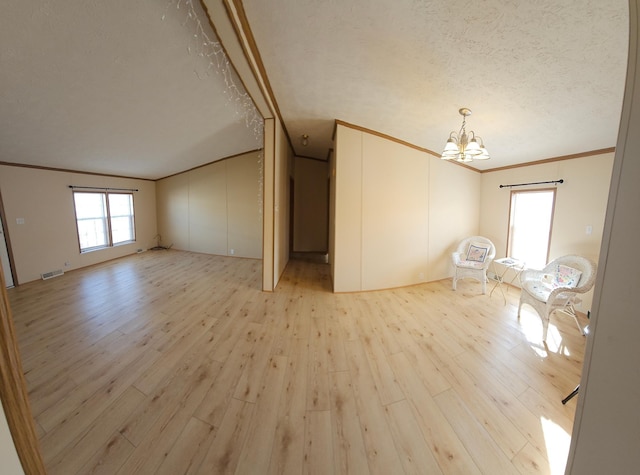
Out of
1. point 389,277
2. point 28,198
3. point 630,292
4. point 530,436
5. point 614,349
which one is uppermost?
point 28,198

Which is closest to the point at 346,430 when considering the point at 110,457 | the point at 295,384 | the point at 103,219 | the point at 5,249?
the point at 295,384

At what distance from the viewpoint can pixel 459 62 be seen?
1747 millimetres

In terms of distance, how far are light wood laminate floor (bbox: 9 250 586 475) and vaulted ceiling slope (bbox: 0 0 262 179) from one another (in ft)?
7.42

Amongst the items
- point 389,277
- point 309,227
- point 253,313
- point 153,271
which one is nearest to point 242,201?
point 309,227

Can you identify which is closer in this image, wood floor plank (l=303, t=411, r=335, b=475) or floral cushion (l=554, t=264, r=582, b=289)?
wood floor plank (l=303, t=411, r=335, b=475)

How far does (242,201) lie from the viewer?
5.46 m

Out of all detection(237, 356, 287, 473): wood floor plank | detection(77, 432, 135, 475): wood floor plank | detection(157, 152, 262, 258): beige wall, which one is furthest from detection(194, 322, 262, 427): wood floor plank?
detection(157, 152, 262, 258): beige wall

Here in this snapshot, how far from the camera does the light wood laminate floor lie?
1265 millimetres

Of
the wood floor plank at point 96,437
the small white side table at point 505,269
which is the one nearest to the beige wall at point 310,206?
the small white side table at point 505,269

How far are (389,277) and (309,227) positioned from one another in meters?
3.19

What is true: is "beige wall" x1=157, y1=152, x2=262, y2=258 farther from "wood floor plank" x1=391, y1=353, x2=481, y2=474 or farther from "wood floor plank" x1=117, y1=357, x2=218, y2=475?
"wood floor plank" x1=391, y1=353, x2=481, y2=474

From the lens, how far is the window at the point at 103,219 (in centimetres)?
471

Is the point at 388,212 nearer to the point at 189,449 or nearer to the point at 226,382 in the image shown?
the point at 226,382

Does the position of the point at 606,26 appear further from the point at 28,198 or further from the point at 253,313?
the point at 28,198
